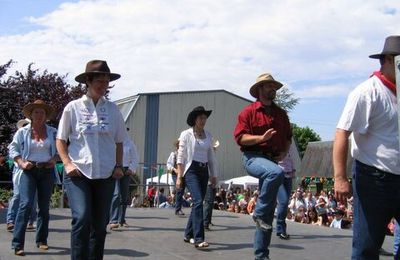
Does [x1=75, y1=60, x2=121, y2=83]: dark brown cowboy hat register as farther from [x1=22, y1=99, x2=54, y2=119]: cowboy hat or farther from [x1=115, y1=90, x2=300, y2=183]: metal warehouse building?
[x1=115, y1=90, x2=300, y2=183]: metal warehouse building

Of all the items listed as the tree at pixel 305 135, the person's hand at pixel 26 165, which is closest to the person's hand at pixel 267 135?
the person's hand at pixel 26 165

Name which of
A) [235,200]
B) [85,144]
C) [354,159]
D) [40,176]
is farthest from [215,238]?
[235,200]

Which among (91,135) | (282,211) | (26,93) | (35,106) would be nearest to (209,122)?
(26,93)

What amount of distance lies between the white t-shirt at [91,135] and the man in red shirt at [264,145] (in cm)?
146

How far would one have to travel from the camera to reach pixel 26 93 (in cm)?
2853

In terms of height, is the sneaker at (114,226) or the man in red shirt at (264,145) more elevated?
the man in red shirt at (264,145)

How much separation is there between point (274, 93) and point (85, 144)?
226cm

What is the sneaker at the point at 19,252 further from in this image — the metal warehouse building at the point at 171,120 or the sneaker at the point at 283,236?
the metal warehouse building at the point at 171,120

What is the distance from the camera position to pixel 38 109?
24.3 ft

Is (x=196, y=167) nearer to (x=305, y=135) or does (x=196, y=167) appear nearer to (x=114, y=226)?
(x=114, y=226)

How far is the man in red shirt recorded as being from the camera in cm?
575

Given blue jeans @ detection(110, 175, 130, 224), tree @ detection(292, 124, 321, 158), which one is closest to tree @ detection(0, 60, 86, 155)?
blue jeans @ detection(110, 175, 130, 224)

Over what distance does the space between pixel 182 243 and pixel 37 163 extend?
231 centimetres

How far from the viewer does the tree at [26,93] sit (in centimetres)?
2556
